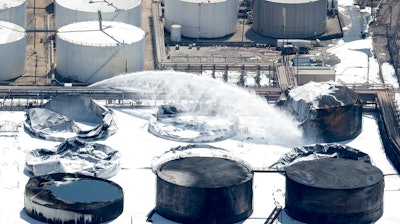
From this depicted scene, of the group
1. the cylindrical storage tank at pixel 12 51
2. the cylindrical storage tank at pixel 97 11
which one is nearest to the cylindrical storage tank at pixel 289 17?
the cylindrical storage tank at pixel 97 11

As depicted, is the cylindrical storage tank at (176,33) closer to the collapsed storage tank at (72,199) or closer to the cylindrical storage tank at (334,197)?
the collapsed storage tank at (72,199)

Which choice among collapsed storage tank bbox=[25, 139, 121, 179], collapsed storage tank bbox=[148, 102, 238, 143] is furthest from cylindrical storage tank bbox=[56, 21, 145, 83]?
collapsed storage tank bbox=[25, 139, 121, 179]

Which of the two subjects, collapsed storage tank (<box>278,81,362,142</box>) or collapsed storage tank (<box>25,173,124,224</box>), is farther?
collapsed storage tank (<box>278,81,362,142</box>)

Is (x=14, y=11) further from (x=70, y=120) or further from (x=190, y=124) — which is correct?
(x=190, y=124)

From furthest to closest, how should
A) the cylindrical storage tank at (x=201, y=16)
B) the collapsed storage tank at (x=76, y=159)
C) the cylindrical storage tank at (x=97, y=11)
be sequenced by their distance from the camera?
the cylindrical storage tank at (x=201, y=16) → the cylindrical storage tank at (x=97, y=11) → the collapsed storage tank at (x=76, y=159)

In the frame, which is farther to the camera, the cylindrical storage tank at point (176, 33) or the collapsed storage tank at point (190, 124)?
the cylindrical storage tank at point (176, 33)

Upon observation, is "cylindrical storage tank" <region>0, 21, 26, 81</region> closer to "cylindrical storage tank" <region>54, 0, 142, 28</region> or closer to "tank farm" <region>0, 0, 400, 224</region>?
Result: "tank farm" <region>0, 0, 400, 224</region>

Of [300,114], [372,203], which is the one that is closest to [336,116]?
[300,114]
